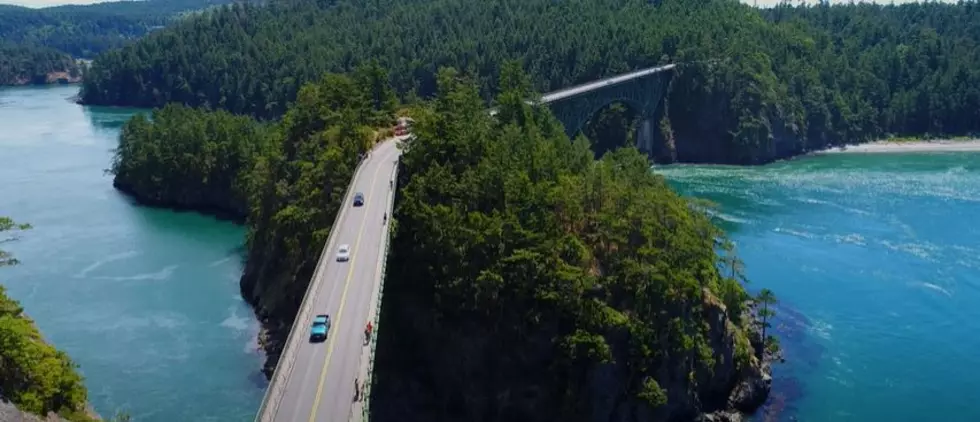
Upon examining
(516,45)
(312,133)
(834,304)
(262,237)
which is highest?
(516,45)

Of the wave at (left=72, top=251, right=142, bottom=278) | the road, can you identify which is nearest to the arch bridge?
the wave at (left=72, top=251, right=142, bottom=278)

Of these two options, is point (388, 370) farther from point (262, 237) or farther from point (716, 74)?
point (716, 74)

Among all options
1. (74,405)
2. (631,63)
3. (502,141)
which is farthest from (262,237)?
(631,63)

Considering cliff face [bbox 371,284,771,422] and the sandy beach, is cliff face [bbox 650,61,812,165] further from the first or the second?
cliff face [bbox 371,284,771,422]


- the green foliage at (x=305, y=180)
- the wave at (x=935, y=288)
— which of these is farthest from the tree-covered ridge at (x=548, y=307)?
the wave at (x=935, y=288)

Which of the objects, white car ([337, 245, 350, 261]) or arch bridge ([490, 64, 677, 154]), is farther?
arch bridge ([490, 64, 677, 154])

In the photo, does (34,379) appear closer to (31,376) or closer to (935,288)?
(31,376)

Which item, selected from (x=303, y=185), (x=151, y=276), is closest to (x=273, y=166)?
(x=303, y=185)
